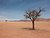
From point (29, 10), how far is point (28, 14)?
0.73 meters

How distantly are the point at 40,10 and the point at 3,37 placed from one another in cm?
995

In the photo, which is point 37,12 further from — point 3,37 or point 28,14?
point 3,37

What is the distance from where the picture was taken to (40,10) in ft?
69.3

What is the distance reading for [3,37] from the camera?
13039 mm

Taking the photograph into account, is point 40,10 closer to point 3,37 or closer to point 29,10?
point 29,10

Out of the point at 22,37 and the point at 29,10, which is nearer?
the point at 22,37

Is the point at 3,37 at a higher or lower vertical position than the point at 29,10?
lower

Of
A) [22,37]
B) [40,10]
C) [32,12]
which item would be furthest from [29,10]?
[22,37]

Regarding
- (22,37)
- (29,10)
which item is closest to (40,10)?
(29,10)

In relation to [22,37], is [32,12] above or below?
above

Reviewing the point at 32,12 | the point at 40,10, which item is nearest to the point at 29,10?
the point at 32,12

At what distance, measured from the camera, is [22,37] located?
1341cm

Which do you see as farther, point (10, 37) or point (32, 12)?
point (32, 12)

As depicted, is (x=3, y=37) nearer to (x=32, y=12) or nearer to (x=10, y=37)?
(x=10, y=37)
